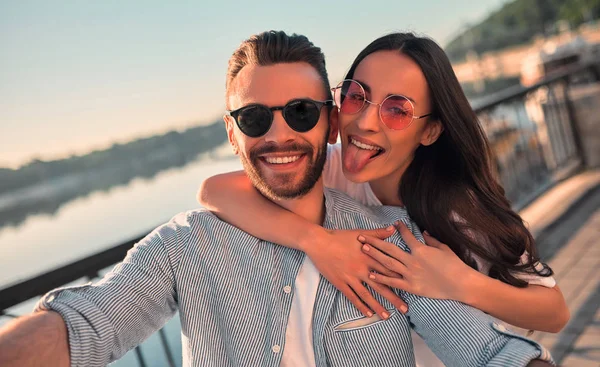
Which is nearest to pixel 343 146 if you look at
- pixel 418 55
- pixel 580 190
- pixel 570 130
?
pixel 418 55

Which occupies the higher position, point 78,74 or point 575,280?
point 78,74

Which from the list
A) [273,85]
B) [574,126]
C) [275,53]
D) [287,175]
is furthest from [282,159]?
[574,126]

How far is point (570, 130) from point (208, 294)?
702 centimetres

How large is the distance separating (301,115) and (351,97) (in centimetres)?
30

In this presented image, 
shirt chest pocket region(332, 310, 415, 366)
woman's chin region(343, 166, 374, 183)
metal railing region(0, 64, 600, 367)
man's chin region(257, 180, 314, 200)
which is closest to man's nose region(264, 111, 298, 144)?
man's chin region(257, 180, 314, 200)

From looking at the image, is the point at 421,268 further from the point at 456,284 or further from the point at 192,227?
the point at 192,227

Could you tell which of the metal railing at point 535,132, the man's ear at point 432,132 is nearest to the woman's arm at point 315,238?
the man's ear at point 432,132

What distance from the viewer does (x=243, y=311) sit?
176 centimetres

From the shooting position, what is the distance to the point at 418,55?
6.70 ft

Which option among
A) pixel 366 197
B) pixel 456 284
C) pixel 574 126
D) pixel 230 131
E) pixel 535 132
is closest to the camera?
pixel 456 284

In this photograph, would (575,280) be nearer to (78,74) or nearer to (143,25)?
(143,25)

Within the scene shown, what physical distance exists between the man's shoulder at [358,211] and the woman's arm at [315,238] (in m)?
0.16

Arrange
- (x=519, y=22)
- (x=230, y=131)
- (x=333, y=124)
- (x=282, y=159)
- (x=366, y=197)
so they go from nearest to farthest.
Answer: (x=282, y=159) → (x=230, y=131) → (x=333, y=124) → (x=366, y=197) → (x=519, y=22)

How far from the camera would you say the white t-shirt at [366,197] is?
1942mm
